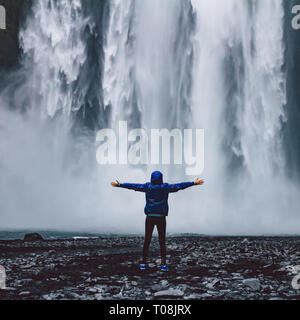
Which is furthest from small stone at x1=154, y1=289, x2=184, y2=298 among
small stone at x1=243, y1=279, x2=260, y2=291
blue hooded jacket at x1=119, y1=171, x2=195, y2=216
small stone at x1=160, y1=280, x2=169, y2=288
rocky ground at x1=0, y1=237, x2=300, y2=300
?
blue hooded jacket at x1=119, y1=171, x2=195, y2=216

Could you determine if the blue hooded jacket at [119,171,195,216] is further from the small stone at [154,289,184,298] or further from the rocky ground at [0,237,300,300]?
the small stone at [154,289,184,298]

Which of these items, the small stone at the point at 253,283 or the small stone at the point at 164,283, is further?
the small stone at the point at 164,283

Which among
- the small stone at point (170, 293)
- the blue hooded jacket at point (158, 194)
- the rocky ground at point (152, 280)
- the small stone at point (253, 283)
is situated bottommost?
the rocky ground at point (152, 280)

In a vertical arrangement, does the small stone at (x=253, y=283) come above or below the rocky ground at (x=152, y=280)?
above

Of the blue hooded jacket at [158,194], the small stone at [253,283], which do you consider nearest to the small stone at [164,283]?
the blue hooded jacket at [158,194]

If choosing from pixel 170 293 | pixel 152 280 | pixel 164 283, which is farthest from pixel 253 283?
pixel 152 280

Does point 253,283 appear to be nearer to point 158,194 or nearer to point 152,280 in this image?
point 152,280

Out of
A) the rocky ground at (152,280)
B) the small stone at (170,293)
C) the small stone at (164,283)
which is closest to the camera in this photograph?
the small stone at (170,293)

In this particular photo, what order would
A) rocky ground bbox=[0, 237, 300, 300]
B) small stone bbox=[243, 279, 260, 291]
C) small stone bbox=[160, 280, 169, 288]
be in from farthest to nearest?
1. small stone bbox=[160, 280, 169, 288]
2. small stone bbox=[243, 279, 260, 291]
3. rocky ground bbox=[0, 237, 300, 300]

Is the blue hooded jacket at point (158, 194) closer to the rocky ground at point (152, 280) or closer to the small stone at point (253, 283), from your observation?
the rocky ground at point (152, 280)
